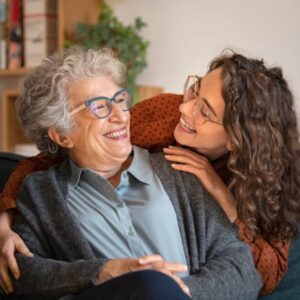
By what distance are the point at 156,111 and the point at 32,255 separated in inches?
24.9

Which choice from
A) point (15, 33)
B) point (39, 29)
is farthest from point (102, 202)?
point (15, 33)

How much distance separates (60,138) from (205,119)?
0.44m

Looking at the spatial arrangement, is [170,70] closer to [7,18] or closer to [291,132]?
[7,18]

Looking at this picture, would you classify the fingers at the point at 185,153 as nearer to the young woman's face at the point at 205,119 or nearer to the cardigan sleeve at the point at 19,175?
the young woman's face at the point at 205,119

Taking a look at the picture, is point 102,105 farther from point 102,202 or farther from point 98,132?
point 102,202

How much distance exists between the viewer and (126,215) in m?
1.44

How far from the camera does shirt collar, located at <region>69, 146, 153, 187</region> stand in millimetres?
1479

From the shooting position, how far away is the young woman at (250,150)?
145 centimetres

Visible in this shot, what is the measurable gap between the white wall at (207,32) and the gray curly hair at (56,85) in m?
1.18

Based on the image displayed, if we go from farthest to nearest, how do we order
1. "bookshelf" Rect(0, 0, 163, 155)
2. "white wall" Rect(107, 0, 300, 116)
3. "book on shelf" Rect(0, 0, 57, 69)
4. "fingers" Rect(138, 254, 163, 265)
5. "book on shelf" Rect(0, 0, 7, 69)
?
"book on shelf" Rect(0, 0, 7, 69) → "book on shelf" Rect(0, 0, 57, 69) → "bookshelf" Rect(0, 0, 163, 155) → "white wall" Rect(107, 0, 300, 116) → "fingers" Rect(138, 254, 163, 265)

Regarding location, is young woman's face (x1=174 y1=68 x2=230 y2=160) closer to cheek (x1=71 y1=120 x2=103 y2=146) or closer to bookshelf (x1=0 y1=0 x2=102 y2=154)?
cheek (x1=71 y1=120 x2=103 y2=146)

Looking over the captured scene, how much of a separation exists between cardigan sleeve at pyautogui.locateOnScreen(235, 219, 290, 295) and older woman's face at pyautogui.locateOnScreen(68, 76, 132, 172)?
41cm

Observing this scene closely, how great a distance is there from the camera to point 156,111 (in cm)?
170

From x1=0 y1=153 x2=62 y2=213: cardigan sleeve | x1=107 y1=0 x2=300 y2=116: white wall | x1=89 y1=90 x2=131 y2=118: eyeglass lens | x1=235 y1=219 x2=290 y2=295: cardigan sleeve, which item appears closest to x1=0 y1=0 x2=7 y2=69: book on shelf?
x1=107 y1=0 x2=300 y2=116: white wall
